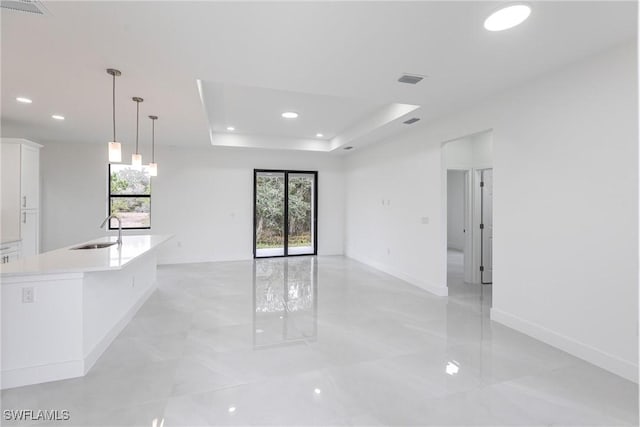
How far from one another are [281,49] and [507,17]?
1600 millimetres

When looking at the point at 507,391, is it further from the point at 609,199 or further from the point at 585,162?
the point at 585,162

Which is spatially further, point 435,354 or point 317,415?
point 435,354

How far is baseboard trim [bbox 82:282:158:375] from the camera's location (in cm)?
250

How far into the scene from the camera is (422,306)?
4109 mm

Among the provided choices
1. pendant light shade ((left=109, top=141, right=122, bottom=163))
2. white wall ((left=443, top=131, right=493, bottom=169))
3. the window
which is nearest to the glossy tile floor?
pendant light shade ((left=109, top=141, right=122, bottom=163))

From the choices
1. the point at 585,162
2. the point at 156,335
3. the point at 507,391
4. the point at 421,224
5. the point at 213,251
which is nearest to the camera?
the point at 507,391

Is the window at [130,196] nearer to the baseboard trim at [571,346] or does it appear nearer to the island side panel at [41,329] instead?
the island side panel at [41,329]

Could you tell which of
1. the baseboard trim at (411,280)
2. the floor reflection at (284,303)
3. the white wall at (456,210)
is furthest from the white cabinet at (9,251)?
the white wall at (456,210)

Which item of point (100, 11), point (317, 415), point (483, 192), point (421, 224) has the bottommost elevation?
point (317, 415)

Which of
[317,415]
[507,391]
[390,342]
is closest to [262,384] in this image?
[317,415]

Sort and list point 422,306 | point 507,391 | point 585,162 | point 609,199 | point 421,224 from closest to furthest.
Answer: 1. point 507,391
2. point 609,199
3. point 585,162
4. point 422,306
5. point 421,224

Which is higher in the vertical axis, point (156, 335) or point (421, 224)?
point (421, 224)

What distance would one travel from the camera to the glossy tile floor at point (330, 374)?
6.46ft

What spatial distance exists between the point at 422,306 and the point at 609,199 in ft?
7.54
